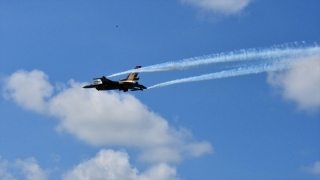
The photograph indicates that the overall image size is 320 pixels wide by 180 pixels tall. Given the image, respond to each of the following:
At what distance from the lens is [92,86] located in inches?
5162

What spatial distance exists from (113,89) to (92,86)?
142 inches

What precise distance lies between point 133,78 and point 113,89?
3.58 metres

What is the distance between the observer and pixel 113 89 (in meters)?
130

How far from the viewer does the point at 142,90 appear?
126562mm

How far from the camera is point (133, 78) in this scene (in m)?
128

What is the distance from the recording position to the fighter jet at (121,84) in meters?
127

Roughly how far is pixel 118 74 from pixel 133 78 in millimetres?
4711

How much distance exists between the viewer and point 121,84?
128 m

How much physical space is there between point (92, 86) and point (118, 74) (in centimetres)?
842

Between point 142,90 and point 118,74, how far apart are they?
4.74m

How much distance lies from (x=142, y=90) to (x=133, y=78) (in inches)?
109

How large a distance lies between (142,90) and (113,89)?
17.1 feet

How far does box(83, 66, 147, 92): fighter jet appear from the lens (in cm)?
12688
